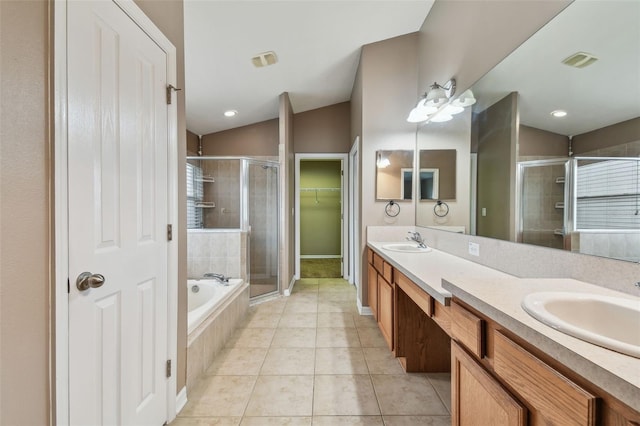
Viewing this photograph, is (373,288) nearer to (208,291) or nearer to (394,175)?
(394,175)

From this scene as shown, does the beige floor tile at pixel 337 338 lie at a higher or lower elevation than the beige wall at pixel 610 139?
lower

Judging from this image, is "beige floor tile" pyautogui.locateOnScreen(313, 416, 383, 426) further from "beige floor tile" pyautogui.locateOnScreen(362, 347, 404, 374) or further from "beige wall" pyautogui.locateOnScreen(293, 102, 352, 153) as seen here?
"beige wall" pyautogui.locateOnScreen(293, 102, 352, 153)

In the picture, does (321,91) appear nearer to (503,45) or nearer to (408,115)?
(408,115)

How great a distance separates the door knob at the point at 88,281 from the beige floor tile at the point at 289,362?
128 centimetres

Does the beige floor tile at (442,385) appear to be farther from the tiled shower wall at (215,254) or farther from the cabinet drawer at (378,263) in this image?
the tiled shower wall at (215,254)

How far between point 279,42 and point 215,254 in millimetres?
2287

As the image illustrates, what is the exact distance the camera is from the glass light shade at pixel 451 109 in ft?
6.55

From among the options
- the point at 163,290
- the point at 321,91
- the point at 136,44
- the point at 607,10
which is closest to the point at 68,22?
the point at 136,44

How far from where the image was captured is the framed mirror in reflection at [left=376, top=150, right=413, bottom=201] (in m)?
2.73

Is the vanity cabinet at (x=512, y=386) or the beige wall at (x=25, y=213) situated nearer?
the vanity cabinet at (x=512, y=386)

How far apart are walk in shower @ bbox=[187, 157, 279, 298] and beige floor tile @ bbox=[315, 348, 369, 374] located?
137 cm

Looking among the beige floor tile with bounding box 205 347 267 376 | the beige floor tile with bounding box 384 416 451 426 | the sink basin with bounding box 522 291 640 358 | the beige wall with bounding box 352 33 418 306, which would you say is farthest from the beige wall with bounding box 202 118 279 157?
the sink basin with bounding box 522 291 640 358

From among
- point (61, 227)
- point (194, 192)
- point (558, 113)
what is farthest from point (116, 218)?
point (194, 192)

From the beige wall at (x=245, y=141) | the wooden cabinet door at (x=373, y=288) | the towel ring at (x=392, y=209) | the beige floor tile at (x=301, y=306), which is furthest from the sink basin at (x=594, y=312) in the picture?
the beige wall at (x=245, y=141)
